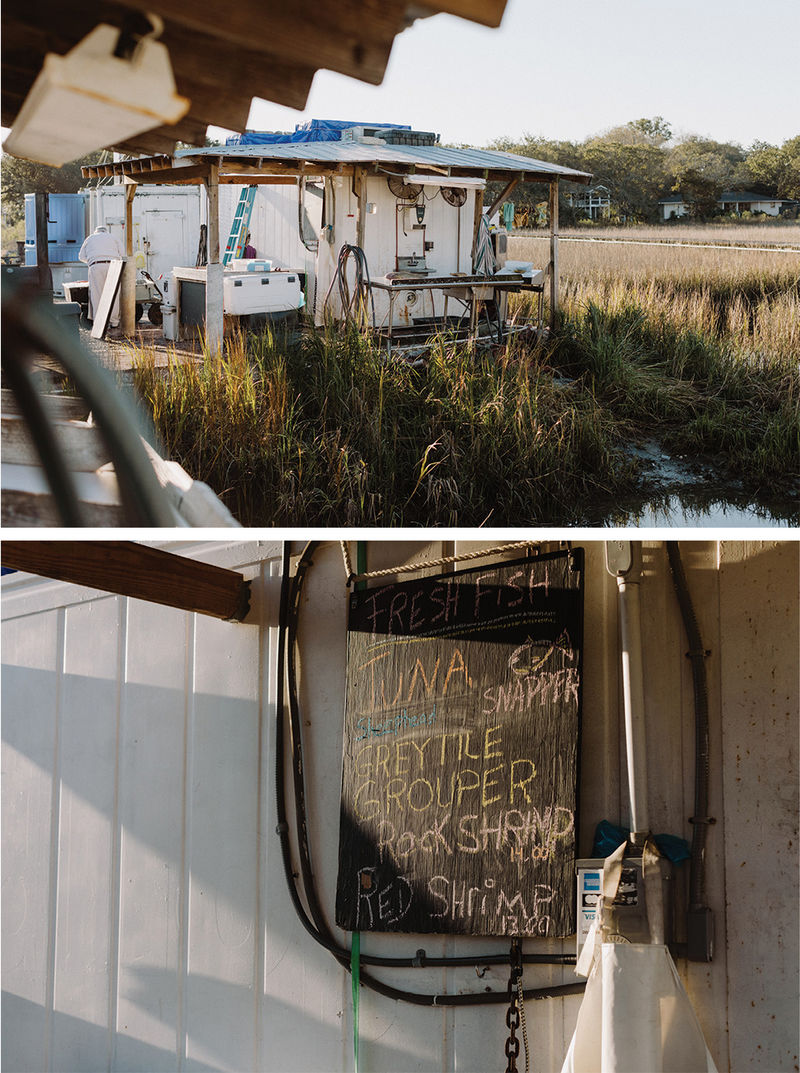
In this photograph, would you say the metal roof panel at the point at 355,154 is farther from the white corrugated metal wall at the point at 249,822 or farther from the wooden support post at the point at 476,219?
the wooden support post at the point at 476,219

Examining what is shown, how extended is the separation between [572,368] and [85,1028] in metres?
3.84

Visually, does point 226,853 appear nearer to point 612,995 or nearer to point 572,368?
point 612,995

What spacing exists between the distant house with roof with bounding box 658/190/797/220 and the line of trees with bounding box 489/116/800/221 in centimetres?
2

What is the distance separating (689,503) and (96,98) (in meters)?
3.41

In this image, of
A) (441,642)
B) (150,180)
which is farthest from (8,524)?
(150,180)

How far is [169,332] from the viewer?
362cm

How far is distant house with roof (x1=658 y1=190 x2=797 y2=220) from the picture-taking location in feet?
9.34

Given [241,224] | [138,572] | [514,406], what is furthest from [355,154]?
[241,224]

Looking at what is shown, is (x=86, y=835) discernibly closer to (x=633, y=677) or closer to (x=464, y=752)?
(x=464, y=752)

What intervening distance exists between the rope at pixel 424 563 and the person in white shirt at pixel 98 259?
1009 mm

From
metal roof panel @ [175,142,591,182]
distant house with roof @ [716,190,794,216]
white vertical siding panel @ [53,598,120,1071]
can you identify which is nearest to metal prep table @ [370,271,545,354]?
metal roof panel @ [175,142,591,182]

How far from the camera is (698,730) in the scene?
192 cm

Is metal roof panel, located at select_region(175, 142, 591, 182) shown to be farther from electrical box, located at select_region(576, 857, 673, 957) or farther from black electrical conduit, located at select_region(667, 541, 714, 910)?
electrical box, located at select_region(576, 857, 673, 957)

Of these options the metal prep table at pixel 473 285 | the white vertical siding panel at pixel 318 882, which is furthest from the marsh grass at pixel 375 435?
the metal prep table at pixel 473 285
